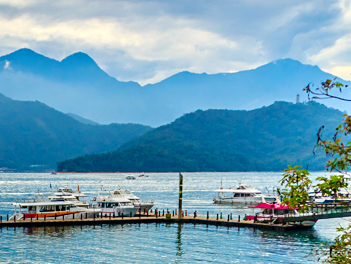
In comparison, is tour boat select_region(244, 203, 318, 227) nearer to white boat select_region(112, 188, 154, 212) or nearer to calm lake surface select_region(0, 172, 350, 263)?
calm lake surface select_region(0, 172, 350, 263)

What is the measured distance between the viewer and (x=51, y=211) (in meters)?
68.6

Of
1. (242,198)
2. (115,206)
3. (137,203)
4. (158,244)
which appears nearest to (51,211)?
(115,206)

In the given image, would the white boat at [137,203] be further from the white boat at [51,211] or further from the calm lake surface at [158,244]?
the calm lake surface at [158,244]

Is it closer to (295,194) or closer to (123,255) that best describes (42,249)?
(123,255)

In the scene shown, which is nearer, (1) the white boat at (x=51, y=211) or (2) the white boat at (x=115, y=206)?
(1) the white boat at (x=51, y=211)

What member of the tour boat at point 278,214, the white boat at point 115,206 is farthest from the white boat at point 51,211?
the tour boat at point 278,214

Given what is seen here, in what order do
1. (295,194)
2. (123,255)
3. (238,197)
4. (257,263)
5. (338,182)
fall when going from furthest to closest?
(238,197) < (123,255) < (257,263) < (295,194) < (338,182)

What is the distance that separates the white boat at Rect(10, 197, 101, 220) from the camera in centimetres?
6656

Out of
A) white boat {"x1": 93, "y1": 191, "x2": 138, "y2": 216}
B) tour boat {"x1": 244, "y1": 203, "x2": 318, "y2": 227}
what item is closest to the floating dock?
tour boat {"x1": 244, "y1": 203, "x2": 318, "y2": 227}

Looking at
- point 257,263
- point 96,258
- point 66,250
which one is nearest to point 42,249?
point 66,250

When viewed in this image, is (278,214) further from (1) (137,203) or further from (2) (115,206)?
(2) (115,206)

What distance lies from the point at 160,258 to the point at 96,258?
6287 mm

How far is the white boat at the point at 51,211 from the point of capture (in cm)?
6656

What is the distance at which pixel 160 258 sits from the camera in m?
47.5
